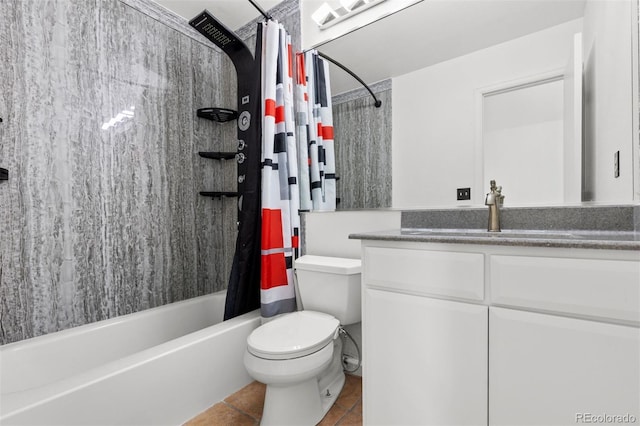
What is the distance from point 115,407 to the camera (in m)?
1.11

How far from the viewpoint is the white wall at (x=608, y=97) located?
96 centimetres

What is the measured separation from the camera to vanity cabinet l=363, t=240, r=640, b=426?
0.71m

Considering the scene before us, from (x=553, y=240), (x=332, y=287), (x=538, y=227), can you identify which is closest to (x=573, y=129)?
(x=538, y=227)

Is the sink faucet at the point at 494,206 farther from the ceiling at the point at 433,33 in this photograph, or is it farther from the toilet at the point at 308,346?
the ceiling at the point at 433,33

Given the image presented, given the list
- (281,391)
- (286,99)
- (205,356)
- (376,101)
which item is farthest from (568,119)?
(205,356)

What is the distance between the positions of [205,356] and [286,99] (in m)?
1.51

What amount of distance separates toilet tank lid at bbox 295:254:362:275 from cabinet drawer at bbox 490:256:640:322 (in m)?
0.72

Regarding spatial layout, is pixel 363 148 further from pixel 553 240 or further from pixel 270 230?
pixel 553 240

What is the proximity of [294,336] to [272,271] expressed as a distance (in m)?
0.48

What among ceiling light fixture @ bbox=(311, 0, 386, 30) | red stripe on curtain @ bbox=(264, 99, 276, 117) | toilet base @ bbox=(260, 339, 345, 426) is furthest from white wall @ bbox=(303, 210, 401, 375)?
ceiling light fixture @ bbox=(311, 0, 386, 30)

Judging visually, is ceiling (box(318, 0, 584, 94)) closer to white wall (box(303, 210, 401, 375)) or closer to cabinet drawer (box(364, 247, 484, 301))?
white wall (box(303, 210, 401, 375))

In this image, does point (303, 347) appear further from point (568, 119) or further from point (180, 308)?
point (568, 119)

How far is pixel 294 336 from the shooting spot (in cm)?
129

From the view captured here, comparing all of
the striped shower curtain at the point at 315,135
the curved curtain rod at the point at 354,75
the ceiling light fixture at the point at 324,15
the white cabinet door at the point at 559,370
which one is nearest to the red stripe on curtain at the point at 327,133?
the striped shower curtain at the point at 315,135
